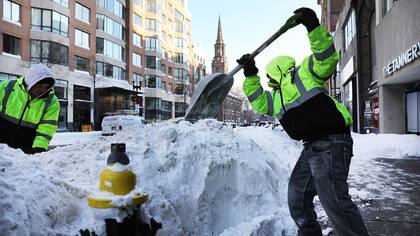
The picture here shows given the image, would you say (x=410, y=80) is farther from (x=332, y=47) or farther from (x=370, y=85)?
(x=332, y=47)

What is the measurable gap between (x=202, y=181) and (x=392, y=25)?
15226mm

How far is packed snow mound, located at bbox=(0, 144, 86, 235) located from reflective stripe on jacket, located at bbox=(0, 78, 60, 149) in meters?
1.20

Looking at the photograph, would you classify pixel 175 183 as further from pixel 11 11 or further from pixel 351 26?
pixel 11 11

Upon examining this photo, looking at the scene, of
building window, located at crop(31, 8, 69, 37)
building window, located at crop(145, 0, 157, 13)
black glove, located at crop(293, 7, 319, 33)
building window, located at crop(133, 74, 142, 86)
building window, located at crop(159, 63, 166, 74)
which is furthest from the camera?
building window, located at crop(159, 63, 166, 74)

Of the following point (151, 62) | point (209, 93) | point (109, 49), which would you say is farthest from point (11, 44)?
point (209, 93)

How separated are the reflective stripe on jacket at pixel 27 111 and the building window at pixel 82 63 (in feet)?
103

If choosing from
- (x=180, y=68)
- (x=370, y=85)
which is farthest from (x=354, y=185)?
(x=180, y=68)

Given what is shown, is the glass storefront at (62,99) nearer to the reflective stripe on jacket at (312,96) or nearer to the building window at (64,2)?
the building window at (64,2)

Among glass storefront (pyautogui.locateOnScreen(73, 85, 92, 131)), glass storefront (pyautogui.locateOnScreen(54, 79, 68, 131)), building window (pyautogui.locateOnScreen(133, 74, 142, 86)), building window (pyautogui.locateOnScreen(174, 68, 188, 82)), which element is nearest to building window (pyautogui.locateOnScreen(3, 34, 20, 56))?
glass storefront (pyautogui.locateOnScreen(54, 79, 68, 131))

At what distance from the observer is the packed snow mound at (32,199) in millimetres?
1965

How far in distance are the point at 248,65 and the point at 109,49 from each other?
3714 cm

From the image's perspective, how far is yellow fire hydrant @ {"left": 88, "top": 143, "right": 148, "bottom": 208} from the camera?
2.17 meters

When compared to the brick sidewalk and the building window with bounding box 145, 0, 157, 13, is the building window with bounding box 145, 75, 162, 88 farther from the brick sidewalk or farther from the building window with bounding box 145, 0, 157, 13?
the brick sidewalk

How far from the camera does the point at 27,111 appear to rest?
3.79 meters
